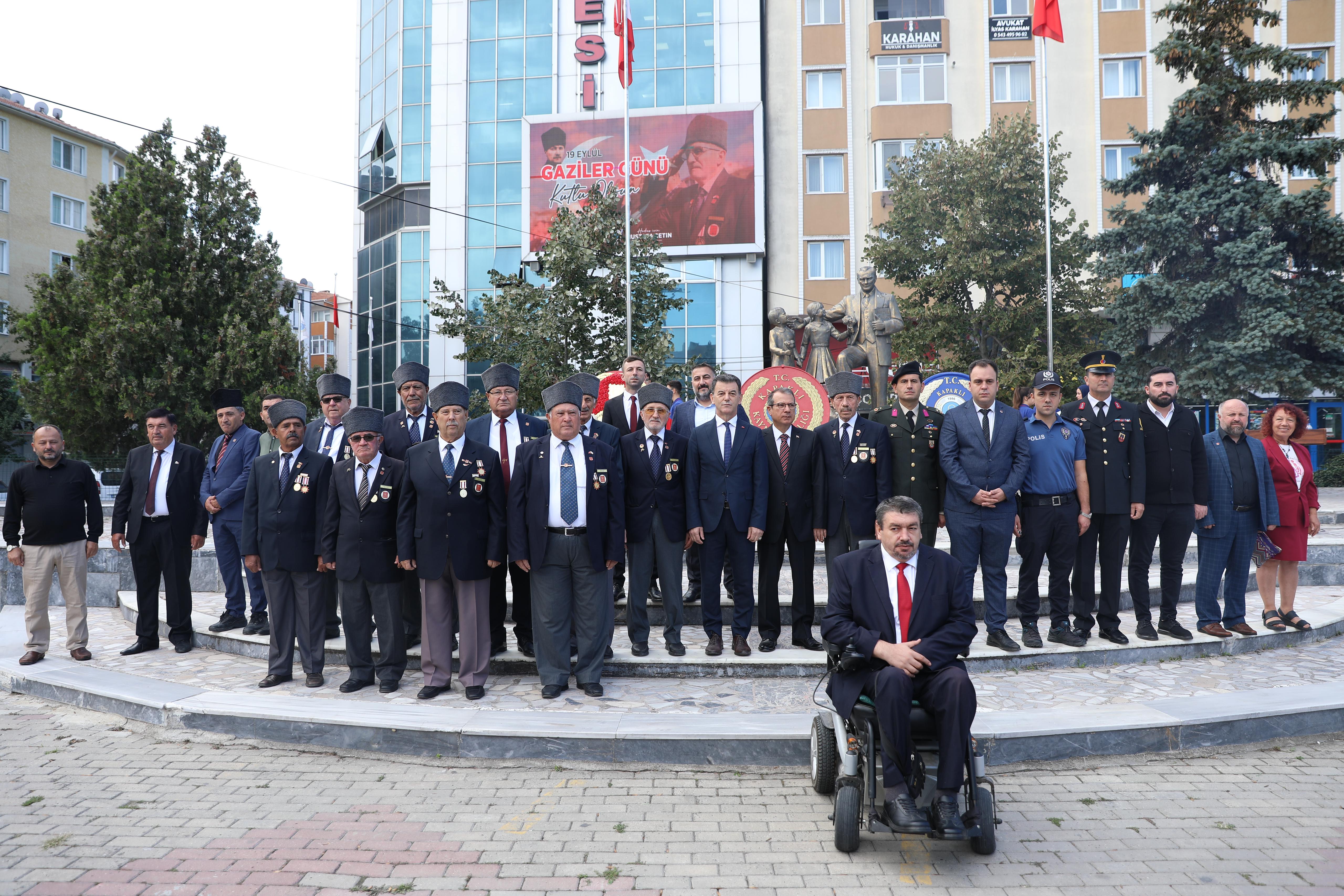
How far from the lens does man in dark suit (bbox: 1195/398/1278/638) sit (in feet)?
25.0

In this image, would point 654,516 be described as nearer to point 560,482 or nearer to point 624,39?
point 560,482

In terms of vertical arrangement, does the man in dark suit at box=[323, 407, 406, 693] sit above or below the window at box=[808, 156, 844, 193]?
below

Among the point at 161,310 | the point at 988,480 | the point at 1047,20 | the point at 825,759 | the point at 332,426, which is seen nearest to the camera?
the point at 825,759

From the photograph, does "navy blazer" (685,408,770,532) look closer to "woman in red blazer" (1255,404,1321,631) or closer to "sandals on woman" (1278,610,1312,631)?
"woman in red blazer" (1255,404,1321,631)

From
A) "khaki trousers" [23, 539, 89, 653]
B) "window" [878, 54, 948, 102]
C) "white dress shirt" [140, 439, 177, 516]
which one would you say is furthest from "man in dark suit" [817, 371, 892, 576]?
"window" [878, 54, 948, 102]

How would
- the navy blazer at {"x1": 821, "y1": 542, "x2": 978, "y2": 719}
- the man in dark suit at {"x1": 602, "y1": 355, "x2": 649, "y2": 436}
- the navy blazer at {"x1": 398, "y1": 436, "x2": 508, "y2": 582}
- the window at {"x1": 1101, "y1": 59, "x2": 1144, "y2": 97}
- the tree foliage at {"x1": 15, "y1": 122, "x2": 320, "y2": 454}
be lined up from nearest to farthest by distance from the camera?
1. the navy blazer at {"x1": 821, "y1": 542, "x2": 978, "y2": 719}
2. the navy blazer at {"x1": 398, "y1": 436, "x2": 508, "y2": 582}
3. the man in dark suit at {"x1": 602, "y1": 355, "x2": 649, "y2": 436}
4. the tree foliage at {"x1": 15, "y1": 122, "x2": 320, "y2": 454}
5. the window at {"x1": 1101, "y1": 59, "x2": 1144, "y2": 97}

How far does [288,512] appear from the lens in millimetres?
6699

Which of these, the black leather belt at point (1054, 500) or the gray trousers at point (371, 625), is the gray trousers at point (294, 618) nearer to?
the gray trousers at point (371, 625)

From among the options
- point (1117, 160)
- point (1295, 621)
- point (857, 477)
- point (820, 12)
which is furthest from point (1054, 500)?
point (820, 12)

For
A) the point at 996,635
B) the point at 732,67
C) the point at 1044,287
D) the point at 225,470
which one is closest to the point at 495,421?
the point at 225,470

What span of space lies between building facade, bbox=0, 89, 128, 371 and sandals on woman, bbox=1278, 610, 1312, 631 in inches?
1618

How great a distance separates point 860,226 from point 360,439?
28161 millimetres

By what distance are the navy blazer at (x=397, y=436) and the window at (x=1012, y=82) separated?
30.2 metres

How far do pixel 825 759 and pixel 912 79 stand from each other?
31.9 meters
